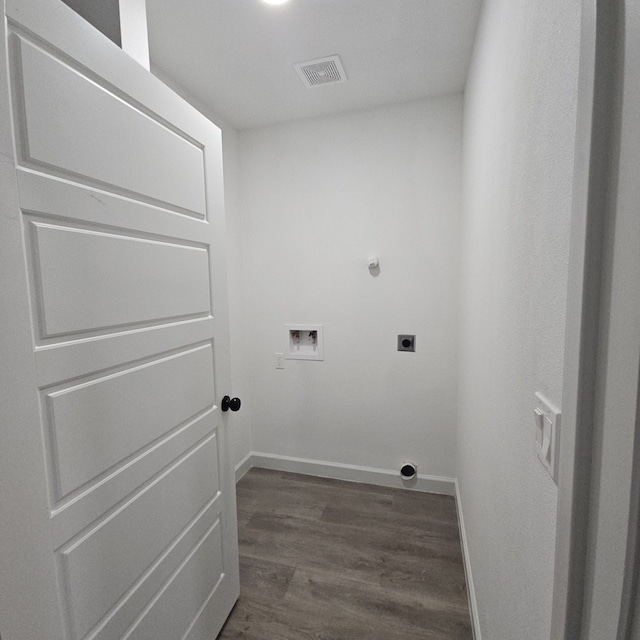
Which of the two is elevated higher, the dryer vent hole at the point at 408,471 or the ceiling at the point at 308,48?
the ceiling at the point at 308,48

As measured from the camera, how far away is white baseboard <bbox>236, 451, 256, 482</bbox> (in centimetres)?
263

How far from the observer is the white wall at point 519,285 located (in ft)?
1.90

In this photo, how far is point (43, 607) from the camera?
30.1 inches

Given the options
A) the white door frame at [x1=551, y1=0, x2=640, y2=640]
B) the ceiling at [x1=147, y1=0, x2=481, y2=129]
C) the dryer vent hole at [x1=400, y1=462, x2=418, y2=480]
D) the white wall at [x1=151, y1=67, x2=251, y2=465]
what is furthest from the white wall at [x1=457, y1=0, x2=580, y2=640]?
the white wall at [x1=151, y1=67, x2=251, y2=465]

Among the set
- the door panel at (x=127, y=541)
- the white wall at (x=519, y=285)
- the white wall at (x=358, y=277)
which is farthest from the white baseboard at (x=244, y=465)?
the white wall at (x=519, y=285)

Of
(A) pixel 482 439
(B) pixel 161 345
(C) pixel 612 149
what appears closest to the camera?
(C) pixel 612 149

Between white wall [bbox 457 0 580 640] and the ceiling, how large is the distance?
33cm

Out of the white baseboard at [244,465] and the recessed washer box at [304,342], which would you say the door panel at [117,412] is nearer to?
the recessed washer box at [304,342]

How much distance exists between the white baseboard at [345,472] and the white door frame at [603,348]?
84.9 inches

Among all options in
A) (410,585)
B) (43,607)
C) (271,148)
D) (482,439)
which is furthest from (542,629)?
(271,148)

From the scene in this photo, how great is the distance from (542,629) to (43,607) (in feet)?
3.30

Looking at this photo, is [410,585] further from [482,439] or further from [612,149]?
[612,149]

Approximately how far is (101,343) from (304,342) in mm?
1791

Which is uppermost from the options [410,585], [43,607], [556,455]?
[556,455]
